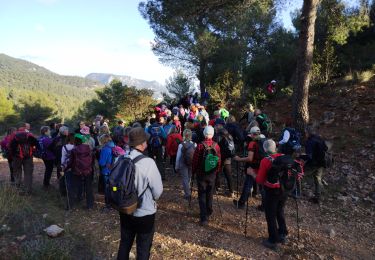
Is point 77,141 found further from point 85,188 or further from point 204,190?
point 204,190

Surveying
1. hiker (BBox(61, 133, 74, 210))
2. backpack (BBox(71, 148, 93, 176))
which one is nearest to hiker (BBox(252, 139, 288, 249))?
backpack (BBox(71, 148, 93, 176))

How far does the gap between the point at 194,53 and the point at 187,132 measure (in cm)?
1167

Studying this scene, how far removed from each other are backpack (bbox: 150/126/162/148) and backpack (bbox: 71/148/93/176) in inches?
79.1

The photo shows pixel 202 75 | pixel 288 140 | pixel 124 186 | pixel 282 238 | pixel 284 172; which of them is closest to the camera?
pixel 124 186

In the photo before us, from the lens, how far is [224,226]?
Result: 641cm

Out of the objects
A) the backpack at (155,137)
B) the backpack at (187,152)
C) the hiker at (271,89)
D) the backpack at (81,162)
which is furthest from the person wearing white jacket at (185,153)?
the hiker at (271,89)

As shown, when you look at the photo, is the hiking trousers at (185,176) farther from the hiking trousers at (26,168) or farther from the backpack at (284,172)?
the hiking trousers at (26,168)

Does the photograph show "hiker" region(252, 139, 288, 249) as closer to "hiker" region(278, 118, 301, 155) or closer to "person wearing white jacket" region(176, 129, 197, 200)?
"person wearing white jacket" region(176, 129, 197, 200)

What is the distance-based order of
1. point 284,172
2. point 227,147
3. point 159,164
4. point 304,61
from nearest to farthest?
point 284,172
point 227,147
point 159,164
point 304,61

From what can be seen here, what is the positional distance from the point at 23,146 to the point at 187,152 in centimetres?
392

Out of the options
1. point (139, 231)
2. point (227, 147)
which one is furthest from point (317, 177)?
point (139, 231)

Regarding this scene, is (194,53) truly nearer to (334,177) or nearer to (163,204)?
(334,177)

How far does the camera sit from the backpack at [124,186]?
12.1ft

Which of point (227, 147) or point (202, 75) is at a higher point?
point (202, 75)
